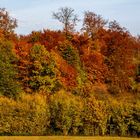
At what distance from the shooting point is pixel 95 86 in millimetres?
80688

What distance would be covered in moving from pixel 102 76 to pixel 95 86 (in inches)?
198

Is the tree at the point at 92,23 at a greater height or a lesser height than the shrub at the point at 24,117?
greater

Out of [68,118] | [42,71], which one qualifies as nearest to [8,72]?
[42,71]

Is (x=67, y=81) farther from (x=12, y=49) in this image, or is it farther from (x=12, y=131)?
(x=12, y=131)

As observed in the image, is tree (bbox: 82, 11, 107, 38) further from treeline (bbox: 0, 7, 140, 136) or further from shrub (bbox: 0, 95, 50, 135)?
shrub (bbox: 0, 95, 50, 135)

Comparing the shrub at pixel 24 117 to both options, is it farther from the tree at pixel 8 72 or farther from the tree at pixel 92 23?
the tree at pixel 92 23

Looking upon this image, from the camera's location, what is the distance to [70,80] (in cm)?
7744

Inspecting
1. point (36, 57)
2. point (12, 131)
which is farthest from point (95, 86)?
point (12, 131)

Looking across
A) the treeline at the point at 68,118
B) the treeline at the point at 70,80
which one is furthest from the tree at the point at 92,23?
the treeline at the point at 68,118

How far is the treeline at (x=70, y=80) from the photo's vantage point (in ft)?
182

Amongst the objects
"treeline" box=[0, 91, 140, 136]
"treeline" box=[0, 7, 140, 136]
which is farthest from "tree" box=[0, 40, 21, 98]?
"treeline" box=[0, 91, 140, 136]

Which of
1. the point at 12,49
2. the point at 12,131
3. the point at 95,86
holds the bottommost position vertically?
the point at 12,131

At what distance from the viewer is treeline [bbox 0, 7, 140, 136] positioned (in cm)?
5550

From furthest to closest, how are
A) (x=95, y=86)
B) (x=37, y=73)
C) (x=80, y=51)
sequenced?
(x=80, y=51)
(x=95, y=86)
(x=37, y=73)
